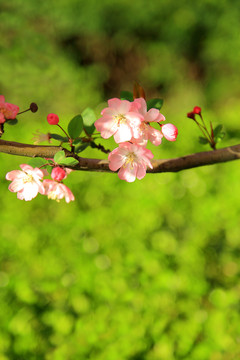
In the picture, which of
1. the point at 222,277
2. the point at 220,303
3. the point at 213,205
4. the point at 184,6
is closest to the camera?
the point at 220,303

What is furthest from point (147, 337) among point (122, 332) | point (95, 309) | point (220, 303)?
point (220, 303)

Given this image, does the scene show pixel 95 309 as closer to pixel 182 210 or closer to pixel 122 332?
pixel 122 332

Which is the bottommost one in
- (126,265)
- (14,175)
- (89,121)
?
(126,265)

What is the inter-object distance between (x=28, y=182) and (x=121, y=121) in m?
0.31

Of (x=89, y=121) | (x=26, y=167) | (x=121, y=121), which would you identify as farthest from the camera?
(x=89, y=121)

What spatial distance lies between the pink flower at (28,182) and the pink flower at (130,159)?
0.18 meters

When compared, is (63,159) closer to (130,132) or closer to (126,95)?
(130,132)

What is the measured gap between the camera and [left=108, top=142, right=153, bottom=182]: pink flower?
101 centimetres

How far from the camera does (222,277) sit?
2.77m

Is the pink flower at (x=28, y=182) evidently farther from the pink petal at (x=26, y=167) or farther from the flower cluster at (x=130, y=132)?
the flower cluster at (x=130, y=132)

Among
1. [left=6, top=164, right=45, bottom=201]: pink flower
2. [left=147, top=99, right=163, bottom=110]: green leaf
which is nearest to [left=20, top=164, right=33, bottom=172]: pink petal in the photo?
[left=6, top=164, right=45, bottom=201]: pink flower

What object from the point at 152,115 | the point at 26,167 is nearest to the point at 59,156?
the point at 26,167

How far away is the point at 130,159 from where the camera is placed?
1.02m

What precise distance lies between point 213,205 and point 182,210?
21cm
